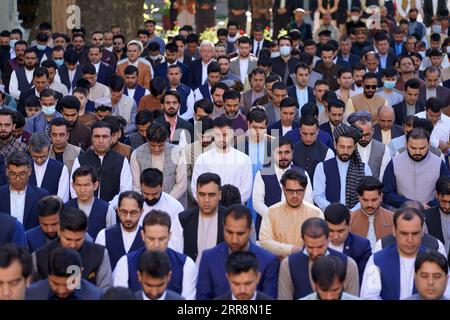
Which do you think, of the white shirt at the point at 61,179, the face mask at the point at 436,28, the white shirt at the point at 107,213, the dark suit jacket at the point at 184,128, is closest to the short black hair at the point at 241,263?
the white shirt at the point at 107,213

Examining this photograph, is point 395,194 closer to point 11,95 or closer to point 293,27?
point 11,95

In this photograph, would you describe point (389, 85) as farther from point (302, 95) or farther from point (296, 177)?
point (296, 177)

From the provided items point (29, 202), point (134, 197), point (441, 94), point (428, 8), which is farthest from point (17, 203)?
point (428, 8)

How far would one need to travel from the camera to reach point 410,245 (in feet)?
28.8

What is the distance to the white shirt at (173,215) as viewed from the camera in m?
9.78

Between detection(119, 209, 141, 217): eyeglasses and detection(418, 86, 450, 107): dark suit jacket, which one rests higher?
detection(418, 86, 450, 107): dark suit jacket

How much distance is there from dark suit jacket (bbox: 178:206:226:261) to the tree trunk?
12946 millimetres

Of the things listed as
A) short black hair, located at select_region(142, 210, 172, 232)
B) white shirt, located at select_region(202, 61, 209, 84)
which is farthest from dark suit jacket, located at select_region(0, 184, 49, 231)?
white shirt, located at select_region(202, 61, 209, 84)

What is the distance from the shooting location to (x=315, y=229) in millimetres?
8547

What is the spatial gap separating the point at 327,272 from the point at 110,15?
1547cm

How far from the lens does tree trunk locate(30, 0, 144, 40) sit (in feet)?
73.9

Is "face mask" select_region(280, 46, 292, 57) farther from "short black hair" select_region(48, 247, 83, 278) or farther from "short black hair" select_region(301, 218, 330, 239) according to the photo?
"short black hair" select_region(48, 247, 83, 278)

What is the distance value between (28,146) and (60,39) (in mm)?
7728

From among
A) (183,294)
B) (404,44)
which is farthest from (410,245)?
(404,44)
